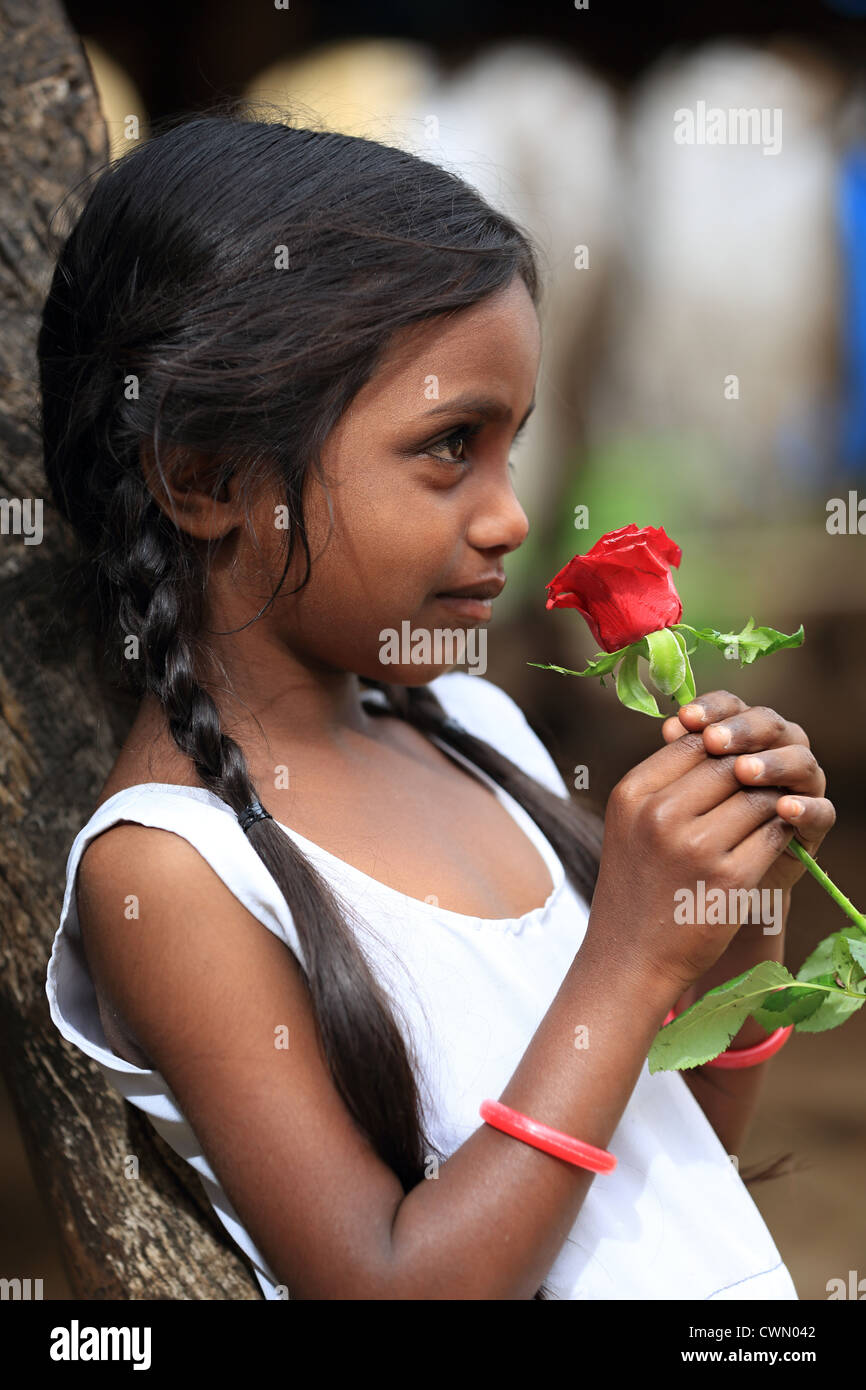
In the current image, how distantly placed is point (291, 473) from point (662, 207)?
3.70 m

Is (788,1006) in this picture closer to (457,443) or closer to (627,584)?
(627,584)

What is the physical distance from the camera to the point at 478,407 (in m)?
1.08

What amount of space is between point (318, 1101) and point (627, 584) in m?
0.49

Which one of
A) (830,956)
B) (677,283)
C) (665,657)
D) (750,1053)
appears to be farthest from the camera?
(677,283)

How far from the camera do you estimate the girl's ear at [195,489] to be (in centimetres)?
112

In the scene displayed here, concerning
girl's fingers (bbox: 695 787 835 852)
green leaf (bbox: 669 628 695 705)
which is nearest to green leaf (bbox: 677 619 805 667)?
green leaf (bbox: 669 628 695 705)

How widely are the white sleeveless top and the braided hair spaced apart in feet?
0.12

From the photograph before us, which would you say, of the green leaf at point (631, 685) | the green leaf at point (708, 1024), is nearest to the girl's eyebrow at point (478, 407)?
the green leaf at point (631, 685)

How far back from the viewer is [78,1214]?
4.19ft

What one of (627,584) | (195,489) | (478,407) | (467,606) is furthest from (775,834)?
(195,489)

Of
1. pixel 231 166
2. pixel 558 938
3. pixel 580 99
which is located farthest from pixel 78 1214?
pixel 580 99

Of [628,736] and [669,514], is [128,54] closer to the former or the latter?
[669,514]

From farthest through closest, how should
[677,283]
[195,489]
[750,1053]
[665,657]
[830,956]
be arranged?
[677,283]
[750,1053]
[195,489]
[830,956]
[665,657]

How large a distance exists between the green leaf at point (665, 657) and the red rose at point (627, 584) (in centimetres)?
1
